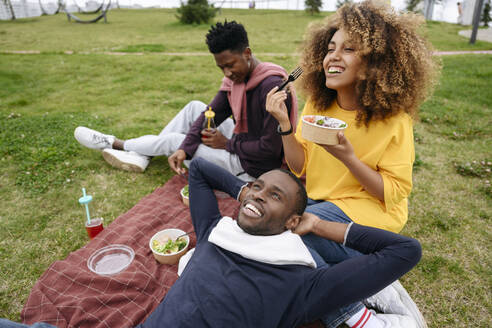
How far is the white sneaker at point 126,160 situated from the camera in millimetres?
4352

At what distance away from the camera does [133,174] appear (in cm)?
444

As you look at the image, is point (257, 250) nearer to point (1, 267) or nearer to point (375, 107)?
point (375, 107)

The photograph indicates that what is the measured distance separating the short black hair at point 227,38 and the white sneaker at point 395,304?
2.64 m

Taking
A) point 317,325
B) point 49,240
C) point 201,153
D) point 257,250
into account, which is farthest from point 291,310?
point 49,240

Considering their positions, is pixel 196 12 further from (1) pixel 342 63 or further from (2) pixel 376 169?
(2) pixel 376 169

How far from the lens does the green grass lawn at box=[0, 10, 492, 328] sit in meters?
2.84

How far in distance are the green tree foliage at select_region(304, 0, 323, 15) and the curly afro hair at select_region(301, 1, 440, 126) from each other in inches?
1257

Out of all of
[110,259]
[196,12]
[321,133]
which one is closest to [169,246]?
[110,259]

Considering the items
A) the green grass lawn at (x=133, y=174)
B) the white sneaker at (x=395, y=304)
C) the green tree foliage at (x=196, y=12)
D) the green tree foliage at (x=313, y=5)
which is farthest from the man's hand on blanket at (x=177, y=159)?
the green tree foliage at (x=313, y=5)

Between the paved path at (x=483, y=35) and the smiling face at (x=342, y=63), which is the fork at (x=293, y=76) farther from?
the paved path at (x=483, y=35)

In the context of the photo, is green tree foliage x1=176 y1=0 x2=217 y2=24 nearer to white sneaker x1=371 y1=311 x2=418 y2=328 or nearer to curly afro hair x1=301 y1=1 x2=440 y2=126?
curly afro hair x1=301 y1=1 x2=440 y2=126

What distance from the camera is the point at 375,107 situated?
2248 mm

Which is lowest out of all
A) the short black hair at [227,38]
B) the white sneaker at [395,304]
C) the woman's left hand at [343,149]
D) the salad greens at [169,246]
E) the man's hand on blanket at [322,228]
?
the white sneaker at [395,304]

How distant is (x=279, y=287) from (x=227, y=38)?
239 cm
